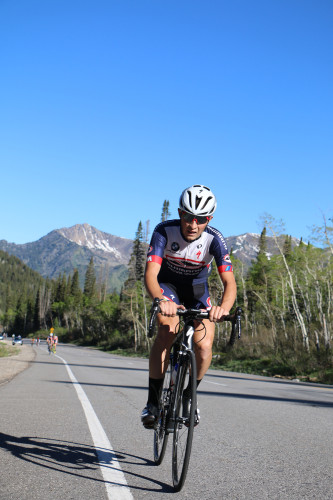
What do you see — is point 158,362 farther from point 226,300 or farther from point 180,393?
point 226,300

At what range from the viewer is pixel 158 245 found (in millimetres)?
4695

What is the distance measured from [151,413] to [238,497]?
3.98 feet

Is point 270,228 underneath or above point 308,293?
above

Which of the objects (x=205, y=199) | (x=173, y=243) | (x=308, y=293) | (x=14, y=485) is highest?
(x=308, y=293)

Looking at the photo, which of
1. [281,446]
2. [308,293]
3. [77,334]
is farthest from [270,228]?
[77,334]

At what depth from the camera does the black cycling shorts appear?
15.9ft

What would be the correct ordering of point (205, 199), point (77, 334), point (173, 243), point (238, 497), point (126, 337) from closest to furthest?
point (238, 497) → point (205, 199) → point (173, 243) → point (126, 337) → point (77, 334)

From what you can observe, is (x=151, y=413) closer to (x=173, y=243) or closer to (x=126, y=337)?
(x=173, y=243)

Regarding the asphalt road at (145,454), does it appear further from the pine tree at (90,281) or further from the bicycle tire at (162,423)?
the pine tree at (90,281)

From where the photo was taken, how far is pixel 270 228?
40062 mm

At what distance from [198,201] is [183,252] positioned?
0.56 m

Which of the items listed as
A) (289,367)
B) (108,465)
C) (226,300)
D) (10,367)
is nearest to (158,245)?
(226,300)

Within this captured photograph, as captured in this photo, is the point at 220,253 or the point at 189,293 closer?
the point at 220,253

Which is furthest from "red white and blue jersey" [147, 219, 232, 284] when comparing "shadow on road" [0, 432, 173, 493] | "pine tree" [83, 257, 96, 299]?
"pine tree" [83, 257, 96, 299]
